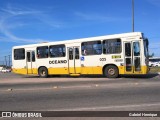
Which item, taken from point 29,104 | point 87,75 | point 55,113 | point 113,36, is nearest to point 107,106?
point 55,113

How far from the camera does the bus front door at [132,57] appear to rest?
2217cm

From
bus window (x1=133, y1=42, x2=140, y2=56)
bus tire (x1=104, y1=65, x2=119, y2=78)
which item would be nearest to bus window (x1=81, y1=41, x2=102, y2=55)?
bus tire (x1=104, y1=65, x2=119, y2=78)

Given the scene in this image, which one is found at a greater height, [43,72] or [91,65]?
[91,65]

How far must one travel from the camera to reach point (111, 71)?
2355 centimetres

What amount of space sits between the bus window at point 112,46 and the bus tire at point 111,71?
110cm

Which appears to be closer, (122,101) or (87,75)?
(122,101)

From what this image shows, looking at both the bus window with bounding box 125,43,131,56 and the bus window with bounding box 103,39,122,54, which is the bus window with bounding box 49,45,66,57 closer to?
the bus window with bounding box 103,39,122,54

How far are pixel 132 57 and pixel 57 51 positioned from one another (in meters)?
6.86

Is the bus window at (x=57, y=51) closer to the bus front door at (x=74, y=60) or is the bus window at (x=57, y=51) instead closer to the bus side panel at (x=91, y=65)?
the bus front door at (x=74, y=60)

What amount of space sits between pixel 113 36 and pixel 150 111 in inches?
564

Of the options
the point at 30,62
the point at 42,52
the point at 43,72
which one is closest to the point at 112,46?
the point at 42,52

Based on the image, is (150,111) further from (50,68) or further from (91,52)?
(50,68)

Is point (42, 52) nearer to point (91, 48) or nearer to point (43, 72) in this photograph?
point (43, 72)

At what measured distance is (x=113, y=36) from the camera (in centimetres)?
2323
